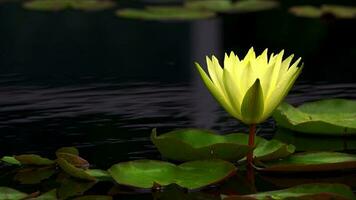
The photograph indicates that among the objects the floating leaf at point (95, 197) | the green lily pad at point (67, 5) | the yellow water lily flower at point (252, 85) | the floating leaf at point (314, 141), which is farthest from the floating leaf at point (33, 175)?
the green lily pad at point (67, 5)

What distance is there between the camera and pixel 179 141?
57.1 inches

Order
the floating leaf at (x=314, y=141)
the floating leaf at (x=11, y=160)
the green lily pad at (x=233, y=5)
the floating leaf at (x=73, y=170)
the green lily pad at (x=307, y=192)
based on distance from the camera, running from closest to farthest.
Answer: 1. the green lily pad at (x=307, y=192)
2. the floating leaf at (x=73, y=170)
3. the floating leaf at (x=11, y=160)
4. the floating leaf at (x=314, y=141)
5. the green lily pad at (x=233, y=5)

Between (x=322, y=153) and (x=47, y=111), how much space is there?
694mm

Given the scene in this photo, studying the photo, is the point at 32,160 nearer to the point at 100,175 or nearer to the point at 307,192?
the point at 100,175

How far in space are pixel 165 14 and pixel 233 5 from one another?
408 mm

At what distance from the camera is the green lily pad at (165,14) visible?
139 inches

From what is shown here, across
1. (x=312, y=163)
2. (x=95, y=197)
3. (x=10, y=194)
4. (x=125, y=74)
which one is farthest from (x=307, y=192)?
(x=125, y=74)

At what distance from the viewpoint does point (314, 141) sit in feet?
5.48

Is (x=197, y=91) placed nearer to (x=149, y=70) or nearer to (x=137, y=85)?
(x=137, y=85)

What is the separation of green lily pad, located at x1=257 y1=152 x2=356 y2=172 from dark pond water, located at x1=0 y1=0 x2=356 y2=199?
29 mm

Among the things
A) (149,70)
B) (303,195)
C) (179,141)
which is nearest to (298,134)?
(179,141)

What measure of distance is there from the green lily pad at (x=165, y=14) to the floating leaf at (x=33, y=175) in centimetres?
208

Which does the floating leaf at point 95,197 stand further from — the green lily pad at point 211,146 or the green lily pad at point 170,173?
the green lily pad at point 211,146

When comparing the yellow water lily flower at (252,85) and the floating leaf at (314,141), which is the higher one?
the yellow water lily flower at (252,85)
